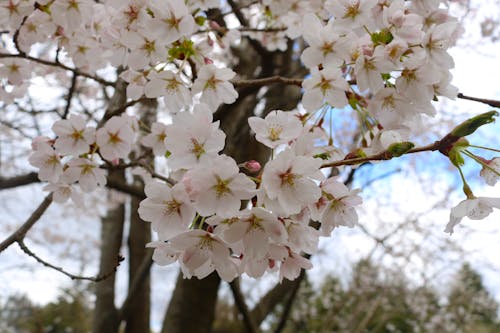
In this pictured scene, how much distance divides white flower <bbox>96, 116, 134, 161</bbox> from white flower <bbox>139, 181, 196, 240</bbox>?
531 mm

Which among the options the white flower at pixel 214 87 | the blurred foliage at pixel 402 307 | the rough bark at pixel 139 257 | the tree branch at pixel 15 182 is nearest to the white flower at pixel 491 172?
the white flower at pixel 214 87

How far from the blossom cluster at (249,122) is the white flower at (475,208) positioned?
0.20 feet

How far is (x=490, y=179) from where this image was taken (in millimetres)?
876

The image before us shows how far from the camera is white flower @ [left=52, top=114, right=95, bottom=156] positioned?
1204 millimetres

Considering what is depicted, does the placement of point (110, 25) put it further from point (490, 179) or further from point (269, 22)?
point (490, 179)

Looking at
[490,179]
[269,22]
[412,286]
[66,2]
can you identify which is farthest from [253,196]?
[412,286]

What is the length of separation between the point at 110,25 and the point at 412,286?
884 centimetres

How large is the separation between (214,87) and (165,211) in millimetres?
469

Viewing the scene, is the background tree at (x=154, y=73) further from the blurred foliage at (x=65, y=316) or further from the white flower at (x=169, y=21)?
the blurred foliage at (x=65, y=316)

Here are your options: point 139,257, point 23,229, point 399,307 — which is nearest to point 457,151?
point 23,229

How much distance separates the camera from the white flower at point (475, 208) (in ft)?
2.79

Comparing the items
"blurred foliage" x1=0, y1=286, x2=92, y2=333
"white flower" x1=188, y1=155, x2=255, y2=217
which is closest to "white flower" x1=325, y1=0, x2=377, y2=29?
"white flower" x1=188, y1=155, x2=255, y2=217

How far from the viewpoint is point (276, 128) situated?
34.5 inches

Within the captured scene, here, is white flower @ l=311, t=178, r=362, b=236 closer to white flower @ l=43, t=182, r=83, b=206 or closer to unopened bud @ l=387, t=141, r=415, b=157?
A: unopened bud @ l=387, t=141, r=415, b=157
